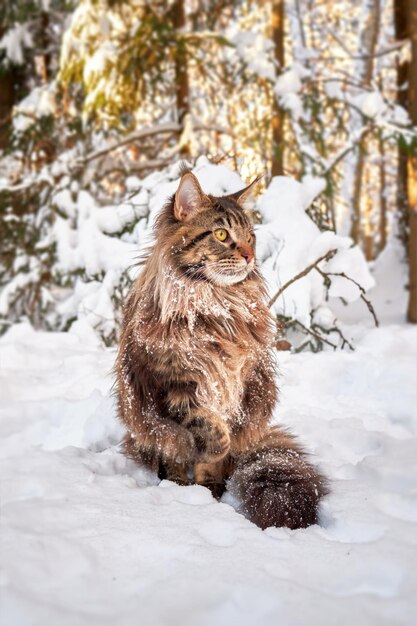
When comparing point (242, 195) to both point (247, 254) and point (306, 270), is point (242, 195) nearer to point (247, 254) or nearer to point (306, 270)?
point (247, 254)

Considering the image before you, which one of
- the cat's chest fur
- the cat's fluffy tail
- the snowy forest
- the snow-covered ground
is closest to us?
the snow-covered ground

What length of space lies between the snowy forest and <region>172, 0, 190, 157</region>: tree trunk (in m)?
0.03

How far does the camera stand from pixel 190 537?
6.45 feet

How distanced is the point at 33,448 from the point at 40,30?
9751 millimetres

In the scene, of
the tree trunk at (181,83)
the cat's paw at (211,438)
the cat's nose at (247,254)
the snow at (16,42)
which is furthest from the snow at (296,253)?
the snow at (16,42)

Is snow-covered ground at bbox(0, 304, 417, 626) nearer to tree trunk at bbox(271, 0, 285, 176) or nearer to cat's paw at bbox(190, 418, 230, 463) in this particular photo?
cat's paw at bbox(190, 418, 230, 463)

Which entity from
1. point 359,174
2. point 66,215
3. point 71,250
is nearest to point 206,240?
point 71,250

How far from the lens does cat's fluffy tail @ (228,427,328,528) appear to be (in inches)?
87.6

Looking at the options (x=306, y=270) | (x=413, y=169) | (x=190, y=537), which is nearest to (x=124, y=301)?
(x=190, y=537)

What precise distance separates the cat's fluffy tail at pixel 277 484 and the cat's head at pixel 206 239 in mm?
945

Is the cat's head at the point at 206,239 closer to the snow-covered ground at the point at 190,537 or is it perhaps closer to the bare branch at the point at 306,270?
the snow-covered ground at the point at 190,537

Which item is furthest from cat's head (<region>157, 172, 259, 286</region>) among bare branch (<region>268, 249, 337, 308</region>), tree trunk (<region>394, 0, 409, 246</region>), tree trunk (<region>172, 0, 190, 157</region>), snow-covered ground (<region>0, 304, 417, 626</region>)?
tree trunk (<region>394, 0, 409, 246</region>)

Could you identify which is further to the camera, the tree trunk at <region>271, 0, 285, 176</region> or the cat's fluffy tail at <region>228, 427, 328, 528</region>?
the tree trunk at <region>271, 0, 285, 176</region>

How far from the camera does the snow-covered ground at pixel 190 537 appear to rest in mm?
1518
